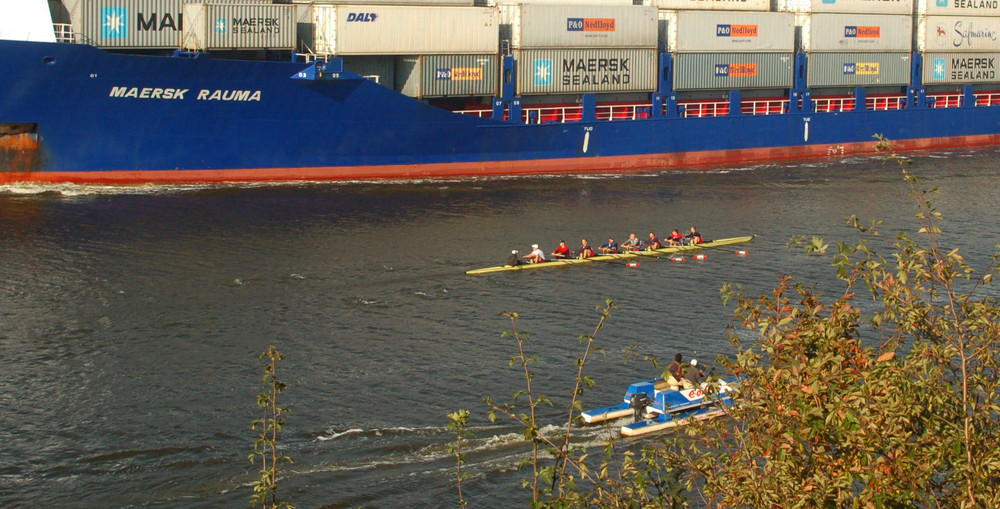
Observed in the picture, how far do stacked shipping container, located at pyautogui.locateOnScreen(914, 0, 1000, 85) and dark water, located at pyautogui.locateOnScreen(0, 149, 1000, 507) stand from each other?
1941 cm

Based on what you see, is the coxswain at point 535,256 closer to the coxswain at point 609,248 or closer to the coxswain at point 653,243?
the coxswain at point 609,248

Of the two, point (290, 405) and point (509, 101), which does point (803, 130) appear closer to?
point (509, 101)

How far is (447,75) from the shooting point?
5297cm

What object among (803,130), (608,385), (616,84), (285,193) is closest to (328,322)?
(608,385)

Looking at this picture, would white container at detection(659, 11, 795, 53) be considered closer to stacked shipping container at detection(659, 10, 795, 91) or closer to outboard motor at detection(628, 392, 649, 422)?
stacked shipping container at detection(659, 10, 795, 91)

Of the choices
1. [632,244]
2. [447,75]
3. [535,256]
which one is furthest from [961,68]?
[535,256]

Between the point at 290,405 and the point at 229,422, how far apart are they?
1.51m

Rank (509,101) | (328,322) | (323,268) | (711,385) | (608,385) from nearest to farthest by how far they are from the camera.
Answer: (711,385)
(608,385)
(328,322)
(323,268)
(509,101)

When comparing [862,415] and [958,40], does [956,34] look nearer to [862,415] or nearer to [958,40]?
[958,40]

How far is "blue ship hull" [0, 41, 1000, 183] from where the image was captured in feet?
145

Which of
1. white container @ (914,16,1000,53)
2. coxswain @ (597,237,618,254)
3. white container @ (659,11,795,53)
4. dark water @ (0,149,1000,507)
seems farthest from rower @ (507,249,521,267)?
white container @ (914,16,1000,53)

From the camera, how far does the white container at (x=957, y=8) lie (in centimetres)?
6838

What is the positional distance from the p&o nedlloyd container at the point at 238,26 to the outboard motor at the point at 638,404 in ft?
99.8

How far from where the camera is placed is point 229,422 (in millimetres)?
22531
